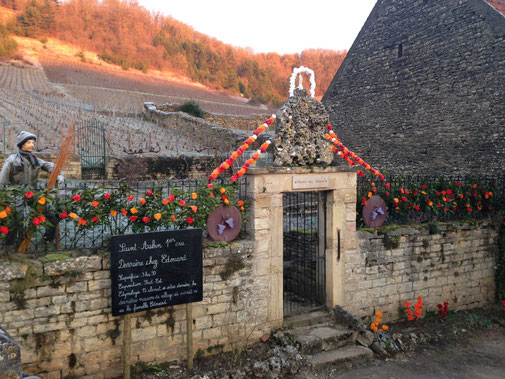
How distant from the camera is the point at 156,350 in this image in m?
5.79

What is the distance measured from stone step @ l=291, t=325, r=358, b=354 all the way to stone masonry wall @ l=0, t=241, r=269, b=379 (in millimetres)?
904

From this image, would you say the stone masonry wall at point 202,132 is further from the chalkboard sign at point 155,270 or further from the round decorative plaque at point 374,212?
the chalkboard sign at point 155,270

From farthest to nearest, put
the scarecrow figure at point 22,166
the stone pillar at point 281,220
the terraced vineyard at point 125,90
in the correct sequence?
the terraced vineyard at point 125,90 → the stone pillar at point 281,220 → the scarecrow figure at point 22,166

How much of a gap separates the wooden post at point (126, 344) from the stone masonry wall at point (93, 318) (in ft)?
1.12

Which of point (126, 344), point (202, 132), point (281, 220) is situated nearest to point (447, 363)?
point (281, 220)

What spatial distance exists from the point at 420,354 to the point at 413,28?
33.0ft

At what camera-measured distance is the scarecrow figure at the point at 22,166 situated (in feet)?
17.5

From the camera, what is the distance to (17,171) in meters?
5.38

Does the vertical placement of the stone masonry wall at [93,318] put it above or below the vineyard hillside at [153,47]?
below

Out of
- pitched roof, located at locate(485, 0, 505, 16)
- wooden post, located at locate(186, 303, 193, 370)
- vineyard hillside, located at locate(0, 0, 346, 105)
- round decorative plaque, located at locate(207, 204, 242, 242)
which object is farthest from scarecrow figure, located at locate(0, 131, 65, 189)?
vineyard hillside, located at locate(0, 0, 346, 105)

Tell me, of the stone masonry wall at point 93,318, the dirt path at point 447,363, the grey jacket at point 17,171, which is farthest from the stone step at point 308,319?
the grey jacket at point 17,171

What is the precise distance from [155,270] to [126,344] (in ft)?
3.30

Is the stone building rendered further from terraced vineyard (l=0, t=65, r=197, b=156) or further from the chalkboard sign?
terraced vineyard (l=0, t=65, r=197, b=156)

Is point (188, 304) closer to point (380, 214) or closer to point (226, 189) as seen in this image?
point (226, 189)
